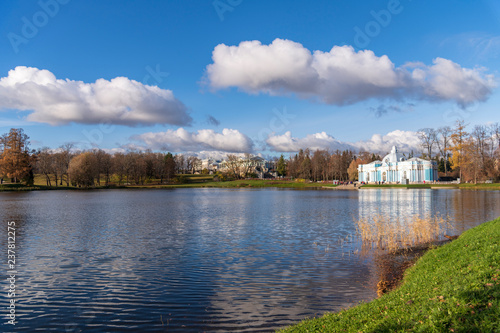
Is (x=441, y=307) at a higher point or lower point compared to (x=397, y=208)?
higher

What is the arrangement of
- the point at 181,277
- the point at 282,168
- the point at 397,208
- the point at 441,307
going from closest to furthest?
1. the point at 441,307
2. the point at 181,277
3. the point at 397,208
4. the point at 282,168

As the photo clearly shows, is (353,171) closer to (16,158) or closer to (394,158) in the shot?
(394,158)

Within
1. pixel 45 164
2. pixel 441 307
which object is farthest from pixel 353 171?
pixel 441 307

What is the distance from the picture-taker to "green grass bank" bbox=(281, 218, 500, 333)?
6.11 meters

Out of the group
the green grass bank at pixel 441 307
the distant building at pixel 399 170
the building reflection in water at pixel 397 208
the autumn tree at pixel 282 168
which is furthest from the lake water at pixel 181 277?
the autumn tree at pixel 282 168

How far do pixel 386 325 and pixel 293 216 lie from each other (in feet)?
90.7

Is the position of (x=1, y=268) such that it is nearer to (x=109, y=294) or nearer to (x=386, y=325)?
(x=109, y=294)

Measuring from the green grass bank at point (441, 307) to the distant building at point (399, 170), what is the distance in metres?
114

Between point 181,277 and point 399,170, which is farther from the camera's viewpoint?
point 399,170

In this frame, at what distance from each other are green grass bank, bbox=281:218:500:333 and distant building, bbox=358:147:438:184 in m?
114

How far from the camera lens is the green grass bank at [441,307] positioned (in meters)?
6.11

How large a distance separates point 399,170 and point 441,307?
124 meters

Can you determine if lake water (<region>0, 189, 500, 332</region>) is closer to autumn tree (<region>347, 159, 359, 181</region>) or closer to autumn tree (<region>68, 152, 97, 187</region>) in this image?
autumn tree (<region>68, 152, 97, 187</region>)

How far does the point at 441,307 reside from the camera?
21.9ft
